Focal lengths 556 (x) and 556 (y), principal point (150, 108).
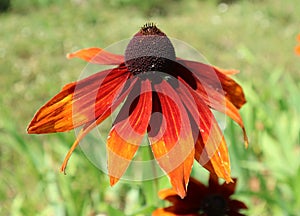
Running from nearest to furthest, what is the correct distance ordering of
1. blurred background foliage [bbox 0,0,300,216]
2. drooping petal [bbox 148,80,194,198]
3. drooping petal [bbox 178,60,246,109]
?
drooping petal [bbox 148,80,194,198] < drooping petal [bbox 178,60,246,109] < blurred background foliage [bbox 0,0,300,216]

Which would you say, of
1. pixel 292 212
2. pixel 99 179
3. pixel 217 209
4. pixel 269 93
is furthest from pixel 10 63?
pixel 217 209

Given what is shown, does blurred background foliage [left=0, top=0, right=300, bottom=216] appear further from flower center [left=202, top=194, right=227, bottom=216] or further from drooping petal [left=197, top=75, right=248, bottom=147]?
drooping petal [left=197, top=75, right=248, bottom=147]

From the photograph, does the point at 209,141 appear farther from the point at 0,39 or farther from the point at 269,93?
the point at 0,39

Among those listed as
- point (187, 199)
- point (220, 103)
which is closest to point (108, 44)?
point (187, 199)

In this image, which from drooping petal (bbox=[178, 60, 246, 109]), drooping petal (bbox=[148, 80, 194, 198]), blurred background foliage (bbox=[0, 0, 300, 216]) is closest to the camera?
drooping petal (bbox=[148, 80, 194, 198])

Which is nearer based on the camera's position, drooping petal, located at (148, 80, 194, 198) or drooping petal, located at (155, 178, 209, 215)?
drooping petal, located at (148, 80, 194, 198)

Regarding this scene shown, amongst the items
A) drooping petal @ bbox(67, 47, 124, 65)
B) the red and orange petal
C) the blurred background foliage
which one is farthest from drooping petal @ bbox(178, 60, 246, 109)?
the blurred background foliage

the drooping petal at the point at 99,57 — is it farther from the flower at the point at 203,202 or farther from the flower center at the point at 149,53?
the flower at the point at 203,202
